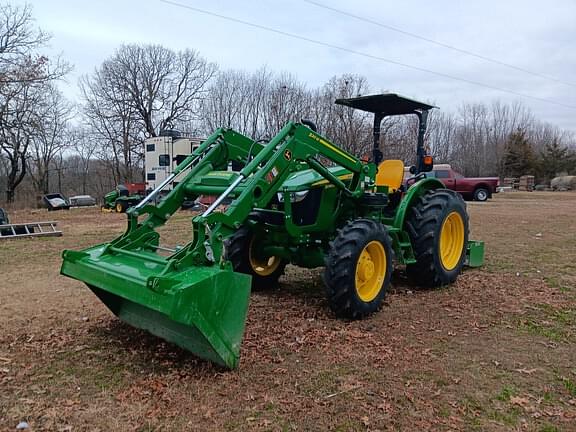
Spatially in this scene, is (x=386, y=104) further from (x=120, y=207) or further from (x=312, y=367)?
(x=120, y=207)

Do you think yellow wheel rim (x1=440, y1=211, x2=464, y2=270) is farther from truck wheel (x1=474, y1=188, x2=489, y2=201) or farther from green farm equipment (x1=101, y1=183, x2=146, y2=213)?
truck wheel (x1=474, y1=188, x2=489, y2=201)

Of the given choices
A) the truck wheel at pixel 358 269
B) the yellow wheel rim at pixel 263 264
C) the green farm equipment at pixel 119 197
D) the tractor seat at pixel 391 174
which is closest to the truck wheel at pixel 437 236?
the tractor seat at pixel 391 174

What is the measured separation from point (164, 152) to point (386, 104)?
54.5ft

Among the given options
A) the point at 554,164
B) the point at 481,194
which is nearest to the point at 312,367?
the point at 481,194

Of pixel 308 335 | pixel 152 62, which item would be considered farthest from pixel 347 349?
pixel 152 62

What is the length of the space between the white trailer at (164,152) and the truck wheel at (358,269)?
16.9 metres

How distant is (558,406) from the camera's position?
3.32m

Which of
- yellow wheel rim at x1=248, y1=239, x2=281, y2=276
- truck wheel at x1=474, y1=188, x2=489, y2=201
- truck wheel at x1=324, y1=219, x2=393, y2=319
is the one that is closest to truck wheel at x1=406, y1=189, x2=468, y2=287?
truck wheel at x1=324, y1=219, x2=393, y2=319

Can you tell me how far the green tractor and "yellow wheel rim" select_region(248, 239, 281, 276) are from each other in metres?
0.02

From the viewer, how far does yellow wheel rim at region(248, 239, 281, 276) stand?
6047mm

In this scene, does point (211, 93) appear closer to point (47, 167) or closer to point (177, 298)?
point (47, 167)

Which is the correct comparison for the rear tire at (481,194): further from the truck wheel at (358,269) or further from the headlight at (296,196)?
the headlight at (296,196)

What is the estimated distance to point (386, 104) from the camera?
21.0 feet

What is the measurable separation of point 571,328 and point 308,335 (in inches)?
106
